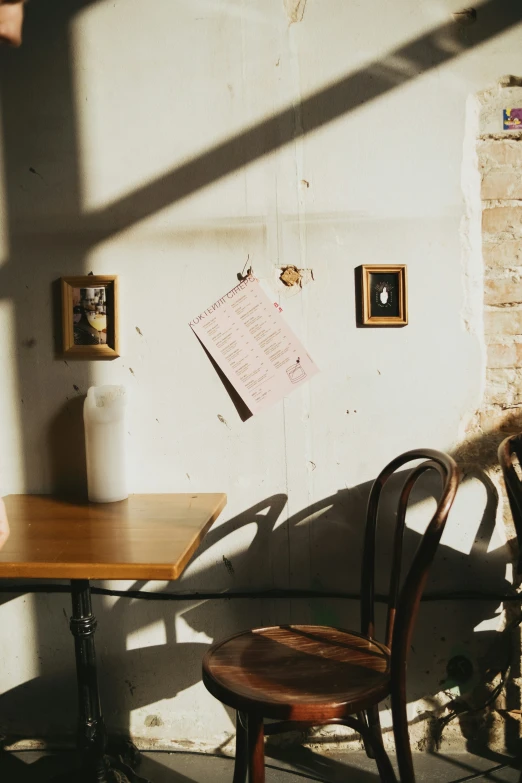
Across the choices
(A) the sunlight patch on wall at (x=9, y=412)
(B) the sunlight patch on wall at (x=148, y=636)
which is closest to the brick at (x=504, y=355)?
(B) the sunlight patch on wall at (x=148, y=636)

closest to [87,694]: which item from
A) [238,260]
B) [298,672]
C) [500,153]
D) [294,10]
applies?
[298,672]

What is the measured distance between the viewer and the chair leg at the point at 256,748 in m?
A: 1.29

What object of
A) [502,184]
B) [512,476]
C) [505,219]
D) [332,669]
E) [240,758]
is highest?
[502,184]

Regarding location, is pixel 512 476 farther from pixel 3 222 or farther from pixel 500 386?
pixel 3 222

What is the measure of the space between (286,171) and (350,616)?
4.60 ft

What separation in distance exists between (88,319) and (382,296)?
36.3 inches

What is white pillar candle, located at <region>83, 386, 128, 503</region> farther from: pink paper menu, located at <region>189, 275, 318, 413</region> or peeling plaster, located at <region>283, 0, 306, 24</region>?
peeling plaster, located at <region>283, 0, 306, 24</region>

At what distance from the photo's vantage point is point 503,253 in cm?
188

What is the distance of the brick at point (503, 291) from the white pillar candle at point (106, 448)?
116 centimetres

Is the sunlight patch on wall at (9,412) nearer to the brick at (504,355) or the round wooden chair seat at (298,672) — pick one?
the round wooden chair seat at (298,672)

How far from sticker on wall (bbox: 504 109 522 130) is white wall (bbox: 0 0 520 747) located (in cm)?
11

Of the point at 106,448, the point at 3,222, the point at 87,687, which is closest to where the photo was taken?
the point at 87,687

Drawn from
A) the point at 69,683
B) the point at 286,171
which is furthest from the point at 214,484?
the point at 286,171

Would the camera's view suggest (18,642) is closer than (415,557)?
No
